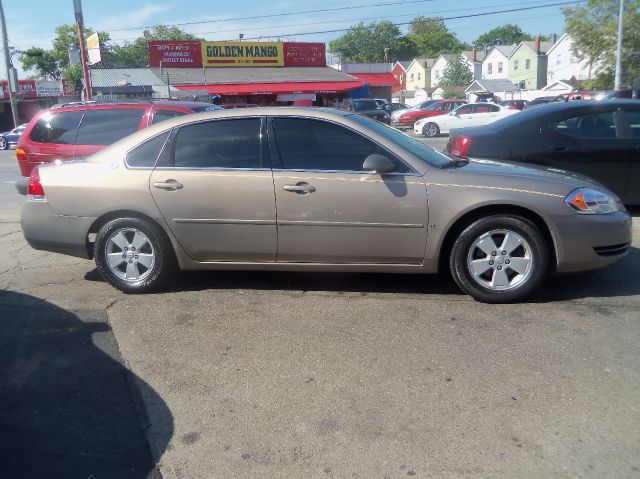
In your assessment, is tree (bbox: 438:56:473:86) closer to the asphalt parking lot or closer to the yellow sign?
the yellow sign

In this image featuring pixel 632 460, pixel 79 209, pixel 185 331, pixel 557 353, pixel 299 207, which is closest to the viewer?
pixel 632 460

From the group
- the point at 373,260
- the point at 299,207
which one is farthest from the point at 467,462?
the point at 299,207

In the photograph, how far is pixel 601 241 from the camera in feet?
15.4

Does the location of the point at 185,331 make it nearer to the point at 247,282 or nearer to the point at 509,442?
the point at 247,282

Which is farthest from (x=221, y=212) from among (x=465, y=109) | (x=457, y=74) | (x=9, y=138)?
(x=457, y=74)

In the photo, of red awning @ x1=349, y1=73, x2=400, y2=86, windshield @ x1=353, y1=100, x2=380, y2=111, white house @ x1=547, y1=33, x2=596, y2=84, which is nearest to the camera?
windshield @ x1=353, y1=100, x2=380, y2=111

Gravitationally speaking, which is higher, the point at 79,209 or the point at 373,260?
the point at 79,209

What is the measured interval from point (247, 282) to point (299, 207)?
3.48 feet

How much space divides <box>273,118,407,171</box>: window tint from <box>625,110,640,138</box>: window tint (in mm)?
4189

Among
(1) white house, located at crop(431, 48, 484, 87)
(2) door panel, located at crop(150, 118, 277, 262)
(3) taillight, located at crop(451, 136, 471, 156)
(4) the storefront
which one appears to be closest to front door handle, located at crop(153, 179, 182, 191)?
(2) door panel, located at crop(150, 118, 277, 262)

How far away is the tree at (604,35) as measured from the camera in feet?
144

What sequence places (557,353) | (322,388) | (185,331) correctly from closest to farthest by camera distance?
1. (322,388)
2. (557,353)
3. (185,331)

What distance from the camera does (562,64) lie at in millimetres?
67812

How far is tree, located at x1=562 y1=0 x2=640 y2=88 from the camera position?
144 feet
